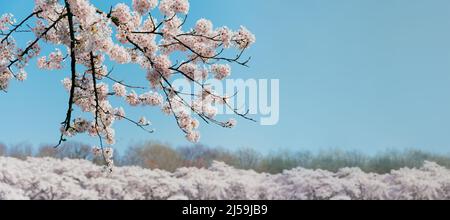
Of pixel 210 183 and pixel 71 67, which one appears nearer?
pixel 71 67

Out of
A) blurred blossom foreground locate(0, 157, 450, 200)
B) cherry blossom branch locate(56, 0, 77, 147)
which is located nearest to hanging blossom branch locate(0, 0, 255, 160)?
cherry blossom branch locate(56, 0, 77, 147)

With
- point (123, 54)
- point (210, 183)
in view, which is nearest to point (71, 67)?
point (123, 54)

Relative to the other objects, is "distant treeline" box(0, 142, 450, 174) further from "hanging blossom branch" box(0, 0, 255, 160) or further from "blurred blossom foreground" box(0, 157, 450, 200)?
"hanging blossom branch" box(0, 0, 255, 160)

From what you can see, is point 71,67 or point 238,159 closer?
point 71,67

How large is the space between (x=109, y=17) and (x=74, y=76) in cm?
62

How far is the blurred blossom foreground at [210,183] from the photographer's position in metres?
14.6

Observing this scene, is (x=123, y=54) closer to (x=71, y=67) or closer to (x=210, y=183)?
(x=71, y=67)

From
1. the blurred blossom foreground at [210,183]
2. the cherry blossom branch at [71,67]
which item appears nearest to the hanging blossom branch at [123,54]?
the cherry blossom branch at [71,67]

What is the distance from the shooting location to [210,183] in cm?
1580

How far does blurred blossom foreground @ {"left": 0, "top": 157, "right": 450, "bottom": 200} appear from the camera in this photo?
1460 centimetres

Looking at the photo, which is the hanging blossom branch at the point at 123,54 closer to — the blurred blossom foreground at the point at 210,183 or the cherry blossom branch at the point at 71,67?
the cherry blossom branch at the point at 71,67

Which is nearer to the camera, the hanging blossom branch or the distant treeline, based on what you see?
the hanging blossom branch

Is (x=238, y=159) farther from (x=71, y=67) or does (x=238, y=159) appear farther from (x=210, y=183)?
(x=71, y=67)

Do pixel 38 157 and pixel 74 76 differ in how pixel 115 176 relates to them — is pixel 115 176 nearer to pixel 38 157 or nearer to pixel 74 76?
pixel 38 157
